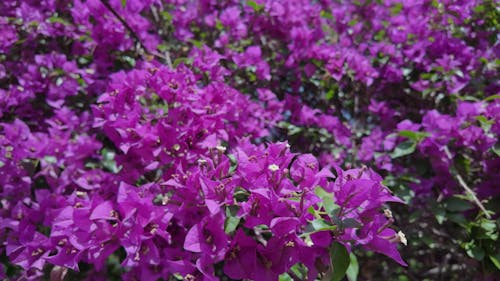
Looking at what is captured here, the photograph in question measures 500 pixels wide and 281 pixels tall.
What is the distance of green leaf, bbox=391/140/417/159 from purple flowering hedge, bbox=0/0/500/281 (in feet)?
0.04

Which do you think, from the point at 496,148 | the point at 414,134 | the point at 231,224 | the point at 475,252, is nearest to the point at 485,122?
the point at 496,148

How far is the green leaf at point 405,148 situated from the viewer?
197 cm

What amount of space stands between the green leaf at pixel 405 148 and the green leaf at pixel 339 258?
1036 millimetres

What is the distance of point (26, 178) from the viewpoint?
186 cm

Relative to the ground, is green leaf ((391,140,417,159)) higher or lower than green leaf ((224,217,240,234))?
lower

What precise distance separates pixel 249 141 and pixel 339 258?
1.72ft

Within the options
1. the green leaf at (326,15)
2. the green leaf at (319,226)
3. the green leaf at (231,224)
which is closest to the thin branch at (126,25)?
the green leaf at (326,15)

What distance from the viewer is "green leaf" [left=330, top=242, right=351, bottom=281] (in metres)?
1.03

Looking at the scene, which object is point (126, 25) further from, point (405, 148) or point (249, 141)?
point (405, 148)

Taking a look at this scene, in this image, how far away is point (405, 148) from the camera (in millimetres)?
2004

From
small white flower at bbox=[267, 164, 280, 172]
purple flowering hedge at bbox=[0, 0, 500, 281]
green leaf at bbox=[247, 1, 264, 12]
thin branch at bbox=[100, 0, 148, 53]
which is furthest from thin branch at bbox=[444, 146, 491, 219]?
thin branch at bbox=[100, 0, 148, 53]

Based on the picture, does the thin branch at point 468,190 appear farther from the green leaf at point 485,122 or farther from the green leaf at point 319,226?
the green leaf at point 319,226

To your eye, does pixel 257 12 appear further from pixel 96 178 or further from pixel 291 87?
pixel 96 178

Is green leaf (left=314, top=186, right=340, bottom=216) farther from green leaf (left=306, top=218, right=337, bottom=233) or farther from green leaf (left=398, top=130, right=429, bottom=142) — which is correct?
green leaf (left=398, top=130, right=429, bottom=142)
